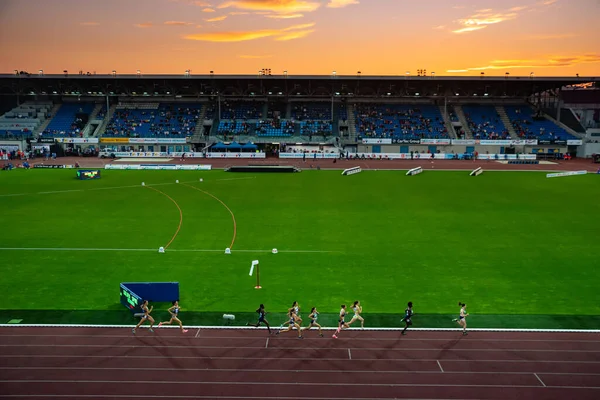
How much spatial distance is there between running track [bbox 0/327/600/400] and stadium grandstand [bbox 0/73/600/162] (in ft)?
198

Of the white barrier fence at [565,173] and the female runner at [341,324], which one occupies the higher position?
the white barrier fence at [565,173]

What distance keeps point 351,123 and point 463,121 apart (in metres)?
19.7

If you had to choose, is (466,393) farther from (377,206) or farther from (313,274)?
(377,206)

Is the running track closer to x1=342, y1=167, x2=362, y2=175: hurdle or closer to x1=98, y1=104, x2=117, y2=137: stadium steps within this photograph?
A: x1=342, y1=167, x2=362, y2=175: hurdle

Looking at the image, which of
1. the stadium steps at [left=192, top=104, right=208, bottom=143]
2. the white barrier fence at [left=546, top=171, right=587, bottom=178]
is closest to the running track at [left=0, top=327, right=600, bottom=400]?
the white barrier fence at [left=546, top=171, right=587, bottom=178]

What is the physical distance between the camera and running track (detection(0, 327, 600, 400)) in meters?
11.7

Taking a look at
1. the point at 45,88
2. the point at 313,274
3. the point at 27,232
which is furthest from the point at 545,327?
the point at 45,88

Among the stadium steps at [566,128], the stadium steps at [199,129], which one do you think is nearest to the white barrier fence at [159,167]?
the stadium steps at [199,129]

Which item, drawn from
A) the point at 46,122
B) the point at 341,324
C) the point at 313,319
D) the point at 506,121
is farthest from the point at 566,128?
the point at 46,122

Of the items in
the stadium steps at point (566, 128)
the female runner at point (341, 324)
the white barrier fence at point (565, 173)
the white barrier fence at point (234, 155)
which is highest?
the stadium steps at point (566, 128)

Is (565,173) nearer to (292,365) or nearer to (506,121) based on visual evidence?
(506,121)

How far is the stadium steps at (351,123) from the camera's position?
7540cm

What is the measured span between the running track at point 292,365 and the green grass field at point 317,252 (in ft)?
4.33

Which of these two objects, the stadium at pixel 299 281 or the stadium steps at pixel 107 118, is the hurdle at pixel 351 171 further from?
the stadium steps at pixel 107 118
